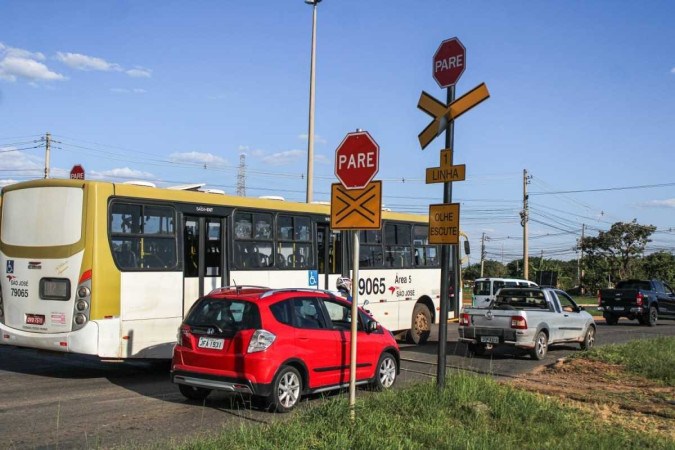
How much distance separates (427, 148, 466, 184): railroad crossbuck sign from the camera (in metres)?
9.27

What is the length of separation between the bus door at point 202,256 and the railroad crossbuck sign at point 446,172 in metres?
5.29

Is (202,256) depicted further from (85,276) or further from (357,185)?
(357,185)

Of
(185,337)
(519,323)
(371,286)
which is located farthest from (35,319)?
(519,323)

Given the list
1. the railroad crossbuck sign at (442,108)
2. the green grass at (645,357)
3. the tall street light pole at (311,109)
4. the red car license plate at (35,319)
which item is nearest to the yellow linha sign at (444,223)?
the railroad crossbuck sign at (442,108)

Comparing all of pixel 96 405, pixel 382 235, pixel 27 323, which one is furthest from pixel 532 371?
pixel 27 323

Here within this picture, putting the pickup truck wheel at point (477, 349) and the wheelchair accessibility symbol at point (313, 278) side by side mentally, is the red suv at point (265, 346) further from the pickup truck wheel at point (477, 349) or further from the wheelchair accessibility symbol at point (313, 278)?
the pickup truck wheel at point (477, 349)

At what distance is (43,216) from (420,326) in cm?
1040

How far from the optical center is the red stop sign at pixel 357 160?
8.01 metres

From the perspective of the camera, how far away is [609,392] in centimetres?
1117

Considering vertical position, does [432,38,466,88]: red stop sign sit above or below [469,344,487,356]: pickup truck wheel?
above

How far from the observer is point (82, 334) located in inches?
446

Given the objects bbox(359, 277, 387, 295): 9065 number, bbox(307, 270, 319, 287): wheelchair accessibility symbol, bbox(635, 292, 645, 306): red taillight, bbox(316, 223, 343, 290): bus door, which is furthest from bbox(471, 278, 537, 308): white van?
bbox(307, 270, 319, 287): wheelchair accessibility symbol

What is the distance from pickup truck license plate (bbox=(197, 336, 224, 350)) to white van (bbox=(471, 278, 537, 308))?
57.4 feet

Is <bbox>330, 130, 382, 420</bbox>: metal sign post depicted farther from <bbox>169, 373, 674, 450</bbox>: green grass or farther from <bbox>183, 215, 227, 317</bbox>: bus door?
<bbox>183, 215, 227, 317</bbox>: bus door
